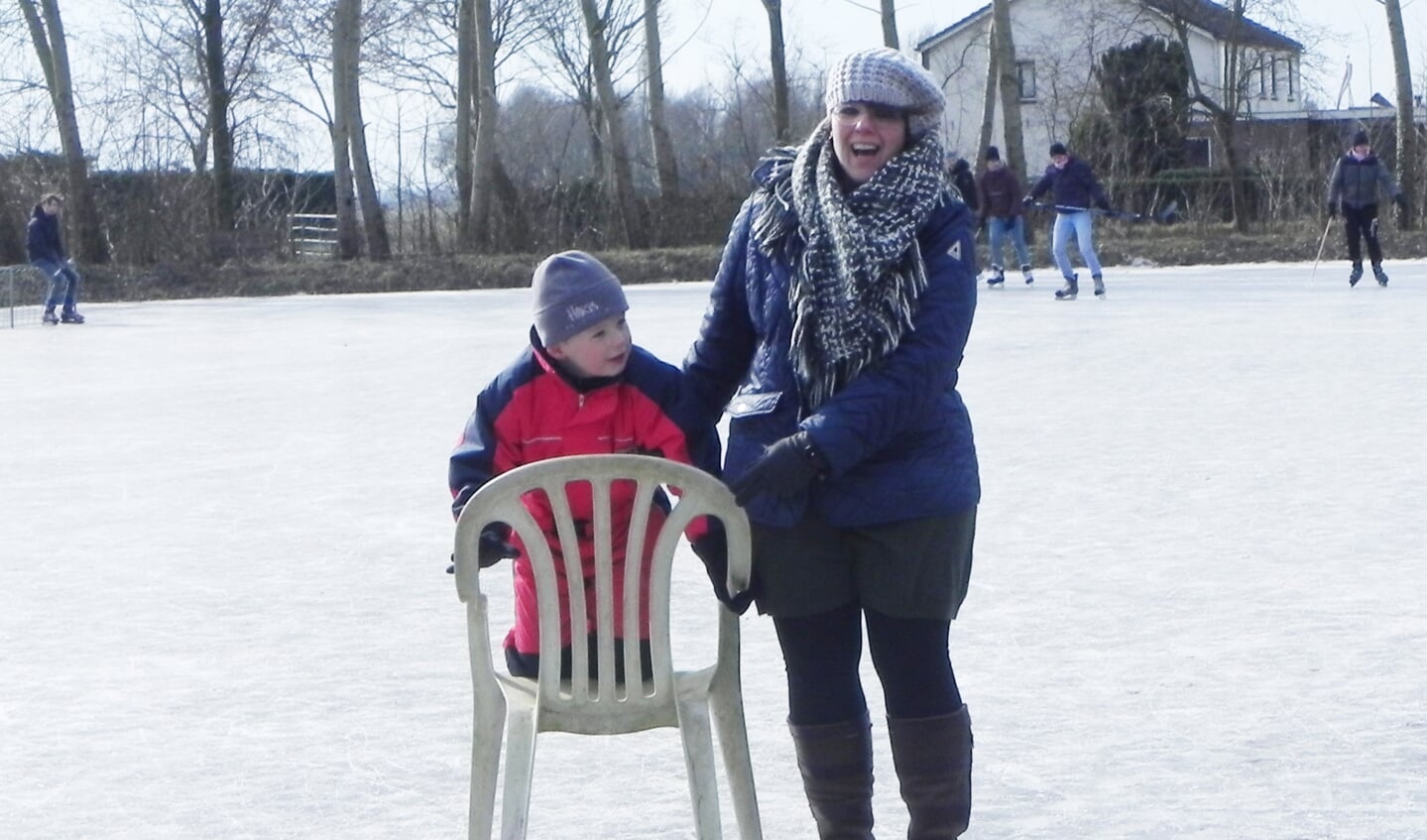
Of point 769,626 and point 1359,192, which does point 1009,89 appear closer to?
point 1359,192

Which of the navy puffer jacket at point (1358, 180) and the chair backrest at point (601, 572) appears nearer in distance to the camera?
the chair backrest at point (601, 572)

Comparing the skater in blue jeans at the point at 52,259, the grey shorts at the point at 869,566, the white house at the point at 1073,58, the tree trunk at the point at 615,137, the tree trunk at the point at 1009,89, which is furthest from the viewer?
the white house at the point at 1073,58

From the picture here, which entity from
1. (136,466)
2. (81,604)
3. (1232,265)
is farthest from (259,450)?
(1232,265)

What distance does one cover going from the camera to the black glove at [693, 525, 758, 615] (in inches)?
115

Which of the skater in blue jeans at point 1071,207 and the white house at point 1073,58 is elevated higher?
the white house at point 1073,58

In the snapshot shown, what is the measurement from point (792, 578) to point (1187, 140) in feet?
125

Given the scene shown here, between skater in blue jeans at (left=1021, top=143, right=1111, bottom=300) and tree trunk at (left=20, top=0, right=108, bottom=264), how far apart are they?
15.9 m

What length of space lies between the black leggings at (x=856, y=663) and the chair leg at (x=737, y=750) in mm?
167

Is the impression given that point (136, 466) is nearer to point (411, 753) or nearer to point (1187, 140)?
point (411, 753)

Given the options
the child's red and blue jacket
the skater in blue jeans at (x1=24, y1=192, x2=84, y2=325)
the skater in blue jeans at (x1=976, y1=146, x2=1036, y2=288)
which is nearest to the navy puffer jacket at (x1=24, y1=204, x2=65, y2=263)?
the skater in blue jeans at (x1=24, y1=192, x2=84, y2=325)

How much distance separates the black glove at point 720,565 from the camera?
2934mm

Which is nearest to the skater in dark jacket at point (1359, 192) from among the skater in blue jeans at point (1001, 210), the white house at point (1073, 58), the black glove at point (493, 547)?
the skater in blue jeans at point (1001, 210)

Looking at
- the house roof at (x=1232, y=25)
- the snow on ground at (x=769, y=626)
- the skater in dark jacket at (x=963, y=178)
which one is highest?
the house roof at (x=1232, y=25)

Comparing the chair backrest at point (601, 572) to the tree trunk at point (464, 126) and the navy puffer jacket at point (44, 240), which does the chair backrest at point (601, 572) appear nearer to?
the navy puffer jacket at point (44, 240)
